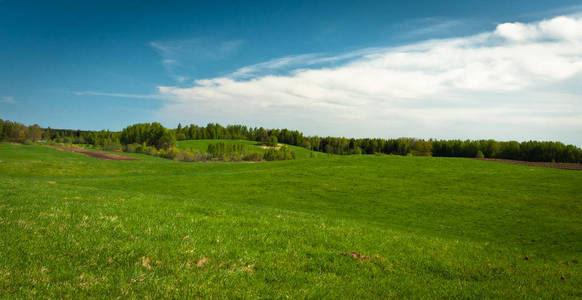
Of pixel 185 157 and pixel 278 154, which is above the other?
pixel 278 154

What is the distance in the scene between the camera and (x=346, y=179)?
143ft

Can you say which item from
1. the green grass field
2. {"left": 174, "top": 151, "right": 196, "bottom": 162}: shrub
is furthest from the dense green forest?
the green grass field

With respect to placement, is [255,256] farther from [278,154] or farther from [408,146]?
[408,146]

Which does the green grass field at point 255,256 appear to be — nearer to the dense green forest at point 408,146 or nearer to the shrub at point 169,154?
the dense green forest at point 408,146

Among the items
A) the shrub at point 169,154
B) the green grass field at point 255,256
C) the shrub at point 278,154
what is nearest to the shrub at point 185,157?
the shrub at point 169,154

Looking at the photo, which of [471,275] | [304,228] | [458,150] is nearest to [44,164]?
[304,228]

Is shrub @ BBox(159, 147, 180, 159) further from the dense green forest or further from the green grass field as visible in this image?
the green grass field

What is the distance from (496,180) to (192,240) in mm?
43772

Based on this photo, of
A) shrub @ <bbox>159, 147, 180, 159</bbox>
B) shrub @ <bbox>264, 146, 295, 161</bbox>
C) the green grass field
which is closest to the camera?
the green grass field

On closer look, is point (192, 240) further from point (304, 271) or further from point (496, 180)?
point (496, 180)

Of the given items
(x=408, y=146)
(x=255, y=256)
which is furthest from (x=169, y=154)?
(x=255, y=256)

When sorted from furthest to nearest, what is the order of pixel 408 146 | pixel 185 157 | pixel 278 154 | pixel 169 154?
pixel 278 154, pixel 408 146, pixel 169 154, pixel 185 157

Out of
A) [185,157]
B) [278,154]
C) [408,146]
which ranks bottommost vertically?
[185,157]

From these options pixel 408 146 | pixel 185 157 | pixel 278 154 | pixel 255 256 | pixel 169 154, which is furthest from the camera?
pixel 278 154
